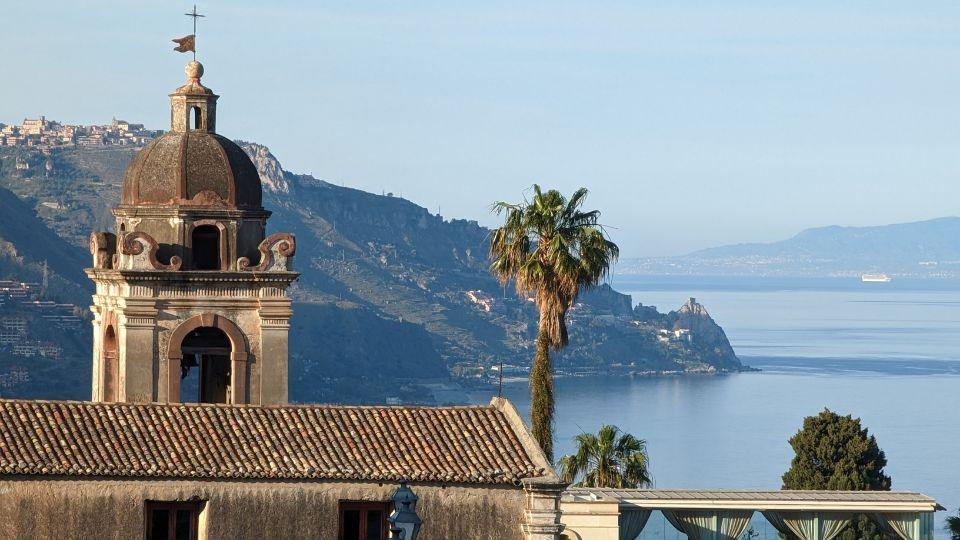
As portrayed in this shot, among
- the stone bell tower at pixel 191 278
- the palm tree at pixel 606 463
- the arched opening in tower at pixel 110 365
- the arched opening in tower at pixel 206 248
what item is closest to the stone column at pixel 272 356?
the stone bell tower at pixel 191 278

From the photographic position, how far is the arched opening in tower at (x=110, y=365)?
33562 mm

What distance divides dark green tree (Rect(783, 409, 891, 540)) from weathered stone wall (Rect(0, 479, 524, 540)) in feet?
A: 121

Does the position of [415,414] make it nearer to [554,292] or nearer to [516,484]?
[516,484]

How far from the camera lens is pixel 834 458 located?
66.9m

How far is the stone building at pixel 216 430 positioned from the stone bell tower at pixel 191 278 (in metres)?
0.02

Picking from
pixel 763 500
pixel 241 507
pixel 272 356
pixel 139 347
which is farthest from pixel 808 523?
pixel 241 507

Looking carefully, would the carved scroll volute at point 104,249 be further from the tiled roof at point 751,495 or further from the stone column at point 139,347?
the tiled roof at point 751,495

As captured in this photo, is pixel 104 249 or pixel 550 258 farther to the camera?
pixel 550 258

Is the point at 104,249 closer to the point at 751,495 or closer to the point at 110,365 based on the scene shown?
the point at 110,365

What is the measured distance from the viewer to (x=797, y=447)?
6862 cm

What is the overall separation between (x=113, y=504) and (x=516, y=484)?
227 inches

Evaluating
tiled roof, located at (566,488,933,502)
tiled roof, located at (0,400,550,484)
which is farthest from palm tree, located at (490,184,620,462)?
tiled roof, located at (0,400,550,484)

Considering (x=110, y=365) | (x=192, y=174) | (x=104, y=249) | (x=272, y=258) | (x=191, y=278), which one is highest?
(x=192, y=174)

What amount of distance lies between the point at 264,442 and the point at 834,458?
4026cm
